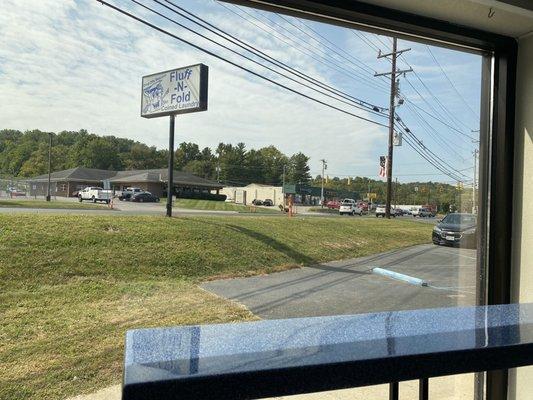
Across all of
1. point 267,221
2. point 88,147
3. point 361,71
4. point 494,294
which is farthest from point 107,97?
point 267,221

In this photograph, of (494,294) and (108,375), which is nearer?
(494,294)

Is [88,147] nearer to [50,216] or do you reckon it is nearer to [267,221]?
[50,216]

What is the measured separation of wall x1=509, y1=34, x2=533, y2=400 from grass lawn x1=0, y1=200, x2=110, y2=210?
2731 millimetres

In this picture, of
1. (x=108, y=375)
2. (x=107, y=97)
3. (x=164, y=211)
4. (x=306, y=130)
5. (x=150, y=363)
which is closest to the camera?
(x=150, y=363)

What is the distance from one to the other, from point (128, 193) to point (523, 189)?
7.92 feet

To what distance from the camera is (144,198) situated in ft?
11.1

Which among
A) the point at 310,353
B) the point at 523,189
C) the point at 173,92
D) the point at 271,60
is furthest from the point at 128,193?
the point at 310,353

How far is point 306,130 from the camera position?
2947 millimetres

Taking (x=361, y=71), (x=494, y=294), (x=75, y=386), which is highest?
(x=361, y=71)

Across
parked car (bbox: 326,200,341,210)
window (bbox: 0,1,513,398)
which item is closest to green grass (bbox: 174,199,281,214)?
window (bbox: 0,1,513,398)

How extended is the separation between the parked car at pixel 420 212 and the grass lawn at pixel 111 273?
10 cm

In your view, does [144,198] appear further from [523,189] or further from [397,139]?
[523,189]

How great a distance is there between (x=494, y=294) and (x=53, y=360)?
260 centimetres

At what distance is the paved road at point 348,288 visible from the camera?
3.46 m
